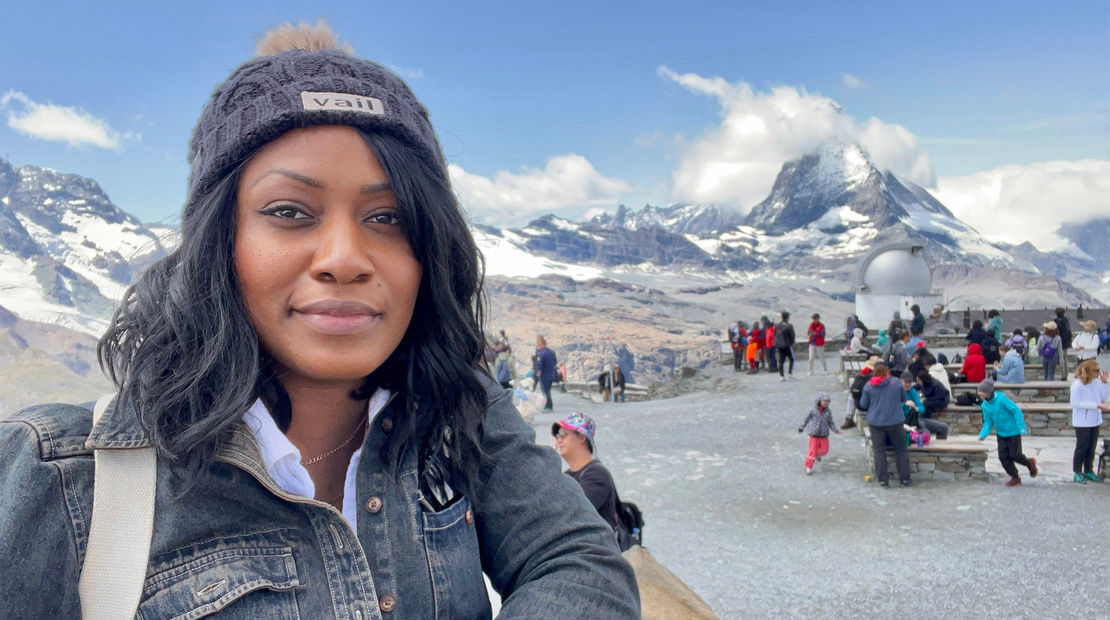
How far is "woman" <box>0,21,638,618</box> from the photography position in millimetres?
943

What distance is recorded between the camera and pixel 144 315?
1100 mm

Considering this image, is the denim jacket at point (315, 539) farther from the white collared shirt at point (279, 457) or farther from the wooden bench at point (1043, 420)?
the wooden bench at point (1043, 420)

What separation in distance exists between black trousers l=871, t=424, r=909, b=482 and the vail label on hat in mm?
8870

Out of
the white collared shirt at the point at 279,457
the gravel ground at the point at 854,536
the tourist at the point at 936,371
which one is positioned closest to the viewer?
the white collared shirt at the point at 279,457

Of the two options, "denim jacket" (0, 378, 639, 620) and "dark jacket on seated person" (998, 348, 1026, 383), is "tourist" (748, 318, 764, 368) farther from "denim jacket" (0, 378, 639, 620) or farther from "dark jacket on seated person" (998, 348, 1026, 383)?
"denim jacket" (0, 378, 639, 620)

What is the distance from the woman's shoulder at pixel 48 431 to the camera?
853 millimetres

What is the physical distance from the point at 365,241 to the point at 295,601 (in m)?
0.53

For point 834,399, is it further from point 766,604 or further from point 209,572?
point 209,572

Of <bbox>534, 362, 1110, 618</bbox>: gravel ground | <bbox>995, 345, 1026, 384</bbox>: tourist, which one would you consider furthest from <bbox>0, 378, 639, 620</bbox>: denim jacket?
<bbox>995, 345, 1026, 384</bbox>: tourist

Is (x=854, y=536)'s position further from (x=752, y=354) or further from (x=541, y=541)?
(x=752, y=354)

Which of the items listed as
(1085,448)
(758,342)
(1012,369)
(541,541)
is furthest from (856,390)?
(541,541)

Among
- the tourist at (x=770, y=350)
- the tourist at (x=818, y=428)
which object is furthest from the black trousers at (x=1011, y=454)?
the tourist at (x=770, y=350)

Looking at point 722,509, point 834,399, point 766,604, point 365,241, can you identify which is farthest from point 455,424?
point 834,399

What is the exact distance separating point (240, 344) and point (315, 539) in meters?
0.31
